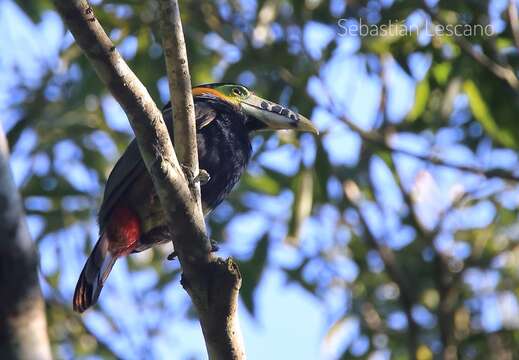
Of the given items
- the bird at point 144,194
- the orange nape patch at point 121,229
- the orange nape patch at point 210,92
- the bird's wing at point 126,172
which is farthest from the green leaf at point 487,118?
the orange nape patch at point 121,229

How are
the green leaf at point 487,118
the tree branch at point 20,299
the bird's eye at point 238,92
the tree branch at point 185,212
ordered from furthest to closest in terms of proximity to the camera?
the green leaf at point 487,118 < the bird's eye at point 238,92 < the tree branch at point 185,212 < the tree branch at point 20,299

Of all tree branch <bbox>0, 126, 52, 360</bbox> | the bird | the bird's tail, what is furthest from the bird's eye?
tree branch <bbox>0, 126, 52, 360</bbox>

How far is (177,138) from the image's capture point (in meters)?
2.91

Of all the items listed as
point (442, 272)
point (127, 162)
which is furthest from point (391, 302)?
point (127, 162)

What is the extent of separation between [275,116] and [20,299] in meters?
2.54

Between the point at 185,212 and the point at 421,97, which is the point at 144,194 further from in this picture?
the point at 421,97

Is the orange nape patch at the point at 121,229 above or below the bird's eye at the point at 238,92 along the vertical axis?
below

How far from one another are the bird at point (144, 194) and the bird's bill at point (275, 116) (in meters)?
0.17

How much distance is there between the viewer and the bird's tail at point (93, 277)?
3.61 m

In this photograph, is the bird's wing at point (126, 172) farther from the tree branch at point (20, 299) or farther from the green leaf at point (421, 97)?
the green leaf at point (421, 97)

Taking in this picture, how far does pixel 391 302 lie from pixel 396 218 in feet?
1.84

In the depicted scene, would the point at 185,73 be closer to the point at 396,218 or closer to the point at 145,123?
the point at 145,123

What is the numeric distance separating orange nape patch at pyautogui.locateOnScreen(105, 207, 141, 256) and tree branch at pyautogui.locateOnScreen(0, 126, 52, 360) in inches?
68.3

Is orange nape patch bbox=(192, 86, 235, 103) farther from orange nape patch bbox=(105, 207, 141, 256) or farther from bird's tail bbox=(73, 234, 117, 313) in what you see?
bird's tail bbox=(73, 234, 117, 313)
